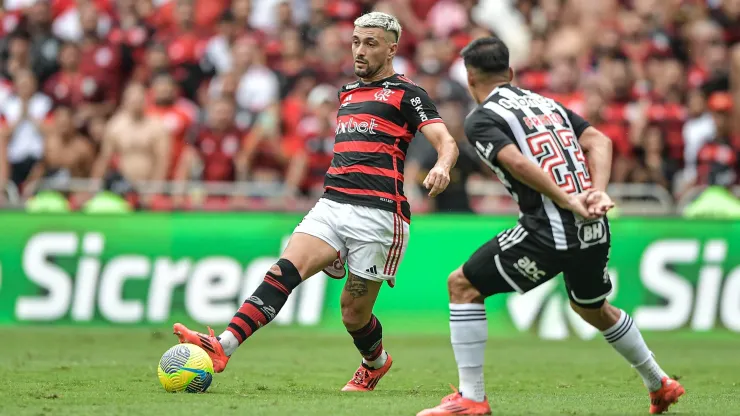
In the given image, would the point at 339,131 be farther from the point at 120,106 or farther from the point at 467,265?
the point at 120,106

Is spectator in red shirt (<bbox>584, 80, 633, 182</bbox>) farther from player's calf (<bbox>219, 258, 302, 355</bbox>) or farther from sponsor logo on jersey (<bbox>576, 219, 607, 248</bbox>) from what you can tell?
sponsor logo on jersey (<bbox>576, 219, 607, 248</bbox>)

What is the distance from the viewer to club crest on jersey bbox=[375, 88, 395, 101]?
8986mm

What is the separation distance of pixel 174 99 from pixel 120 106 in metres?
1.51

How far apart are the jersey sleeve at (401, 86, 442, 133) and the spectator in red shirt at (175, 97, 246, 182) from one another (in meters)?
8.53

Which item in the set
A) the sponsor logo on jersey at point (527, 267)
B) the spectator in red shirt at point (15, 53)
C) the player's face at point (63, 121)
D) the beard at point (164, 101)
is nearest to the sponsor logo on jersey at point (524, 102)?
the sponsor logo on jersey at point (527, 267)

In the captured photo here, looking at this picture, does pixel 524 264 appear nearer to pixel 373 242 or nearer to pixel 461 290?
pixel 461 290

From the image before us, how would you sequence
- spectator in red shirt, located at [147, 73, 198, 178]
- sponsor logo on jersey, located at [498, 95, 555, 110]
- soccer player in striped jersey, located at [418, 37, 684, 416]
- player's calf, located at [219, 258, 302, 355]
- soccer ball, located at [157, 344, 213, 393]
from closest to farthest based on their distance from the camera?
soccer player in striped jersey, located at [418, 37, 684, 416]
sponsor logo on jersey, located at [498, 95, 555, 110]
soccer ball, located at [157, 344, 213, 393]
player's calf, located at [219, 258, 302, 355]
spectator in red shirt, located at [147, 73, 198, 178]

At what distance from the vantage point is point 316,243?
8.86m

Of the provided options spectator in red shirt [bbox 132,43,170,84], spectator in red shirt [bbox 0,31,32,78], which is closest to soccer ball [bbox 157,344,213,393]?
spectator in red shirt [bbox 132,43,170,84]

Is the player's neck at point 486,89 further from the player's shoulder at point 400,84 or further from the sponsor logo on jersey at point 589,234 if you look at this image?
the player's shoulder at point 400,84

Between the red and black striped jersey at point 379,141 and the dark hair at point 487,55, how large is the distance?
4.57ft

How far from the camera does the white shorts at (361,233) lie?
891 centimetres

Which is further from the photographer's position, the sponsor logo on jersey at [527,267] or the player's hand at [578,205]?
the sponsor logo on jersey at [527,267]

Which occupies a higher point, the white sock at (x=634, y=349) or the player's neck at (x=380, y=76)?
the player's neck at (x=380, y=76)
